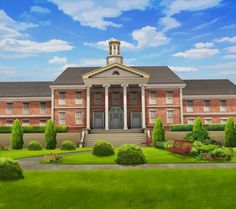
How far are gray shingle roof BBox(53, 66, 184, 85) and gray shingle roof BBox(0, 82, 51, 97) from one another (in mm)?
4797

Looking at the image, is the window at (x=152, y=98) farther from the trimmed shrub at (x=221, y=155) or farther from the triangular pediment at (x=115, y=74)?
the trimmed shrub at (x=221, y=155)

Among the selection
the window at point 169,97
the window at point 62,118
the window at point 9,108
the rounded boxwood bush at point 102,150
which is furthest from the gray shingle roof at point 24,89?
the rounded boxwood bush at point 102,150

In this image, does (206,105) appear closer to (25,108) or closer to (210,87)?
(210,87)

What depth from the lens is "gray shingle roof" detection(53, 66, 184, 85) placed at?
159 feet

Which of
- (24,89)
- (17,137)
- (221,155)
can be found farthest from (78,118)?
(221,155)

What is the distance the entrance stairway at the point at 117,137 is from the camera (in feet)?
132

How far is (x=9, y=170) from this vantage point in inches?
704

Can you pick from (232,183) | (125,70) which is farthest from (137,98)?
(232,183)

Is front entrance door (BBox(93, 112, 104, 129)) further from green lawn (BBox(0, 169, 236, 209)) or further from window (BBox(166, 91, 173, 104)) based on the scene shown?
green lawn (BBox(0, 169, 236, 209))

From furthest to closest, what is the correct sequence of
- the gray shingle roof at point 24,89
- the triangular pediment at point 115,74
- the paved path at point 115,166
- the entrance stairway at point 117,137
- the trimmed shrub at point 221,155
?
the gray shingle roof at point 24,89 → the triangular pediment at point 115,74 → the entrance stairway at point 117,137 → the trimmed shrub at point 221,155 → the paved path at point 115,166

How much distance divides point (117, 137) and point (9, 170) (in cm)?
2429

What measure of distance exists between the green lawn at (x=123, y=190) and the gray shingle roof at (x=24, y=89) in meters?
34.6

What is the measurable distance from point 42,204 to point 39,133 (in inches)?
1091

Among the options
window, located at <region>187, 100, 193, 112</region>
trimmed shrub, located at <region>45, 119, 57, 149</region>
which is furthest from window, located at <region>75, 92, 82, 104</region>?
window, located at <region>187, 100, 193, 112</region>
